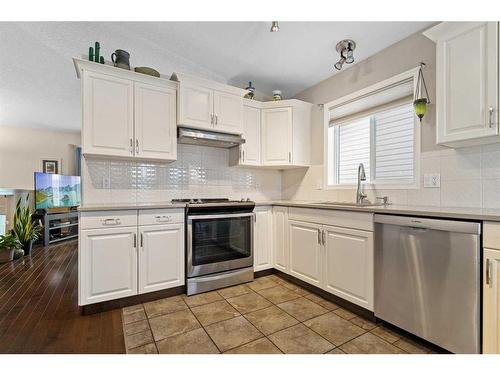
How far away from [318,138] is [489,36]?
180 cm

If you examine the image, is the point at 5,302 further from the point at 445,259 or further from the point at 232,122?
the point at 445,259

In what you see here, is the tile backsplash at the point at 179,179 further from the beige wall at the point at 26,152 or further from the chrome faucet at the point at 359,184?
the beige wall at the point at 26,152

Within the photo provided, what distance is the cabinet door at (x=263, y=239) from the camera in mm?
2828

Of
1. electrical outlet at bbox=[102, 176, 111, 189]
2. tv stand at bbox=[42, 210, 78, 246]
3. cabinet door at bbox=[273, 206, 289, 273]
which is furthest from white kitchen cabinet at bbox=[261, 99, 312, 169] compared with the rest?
tv stand at bbox=[42, 210, 78, 246]

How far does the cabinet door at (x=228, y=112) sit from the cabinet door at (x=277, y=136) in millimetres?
433

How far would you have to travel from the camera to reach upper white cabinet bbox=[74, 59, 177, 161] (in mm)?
2125

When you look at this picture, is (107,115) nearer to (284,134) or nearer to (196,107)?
(196,107)

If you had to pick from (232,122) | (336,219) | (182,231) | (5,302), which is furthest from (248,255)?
(5,302)

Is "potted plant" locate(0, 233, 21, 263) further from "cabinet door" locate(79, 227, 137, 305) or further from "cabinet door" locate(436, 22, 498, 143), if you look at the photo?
"cabinet door" locate(436, 22, 498, 143)

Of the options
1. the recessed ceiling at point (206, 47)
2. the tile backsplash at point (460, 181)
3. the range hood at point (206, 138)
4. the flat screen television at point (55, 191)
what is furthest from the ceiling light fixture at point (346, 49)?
the flat screen television at point (55, 191)

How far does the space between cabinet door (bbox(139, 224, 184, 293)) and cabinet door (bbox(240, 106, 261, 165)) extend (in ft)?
3.95

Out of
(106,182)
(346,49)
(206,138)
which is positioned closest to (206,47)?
(206,138)

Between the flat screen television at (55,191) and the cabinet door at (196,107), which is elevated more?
the cabinet door at (196,107)

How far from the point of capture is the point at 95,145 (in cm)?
215
